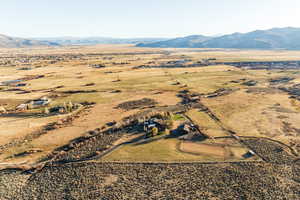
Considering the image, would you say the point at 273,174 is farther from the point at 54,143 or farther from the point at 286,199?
the point at 54,143

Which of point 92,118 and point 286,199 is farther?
point 92,118

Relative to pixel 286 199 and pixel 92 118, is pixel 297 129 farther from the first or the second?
pixel 92 118

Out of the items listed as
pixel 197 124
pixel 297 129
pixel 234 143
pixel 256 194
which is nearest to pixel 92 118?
pixel 197 124

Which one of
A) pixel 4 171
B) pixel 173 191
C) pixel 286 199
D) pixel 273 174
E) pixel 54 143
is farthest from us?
pixel 54 143

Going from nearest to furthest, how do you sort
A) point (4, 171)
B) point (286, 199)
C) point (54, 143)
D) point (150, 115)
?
point (286, 199)
point (4, 171)
point (54, 143)
point (150, 115)

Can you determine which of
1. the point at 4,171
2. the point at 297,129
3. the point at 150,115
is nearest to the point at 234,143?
the point at 297,129

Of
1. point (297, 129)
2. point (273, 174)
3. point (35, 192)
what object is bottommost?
point (35, 192)

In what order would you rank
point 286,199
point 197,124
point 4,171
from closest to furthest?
point 286,199, point 4,171, point 197,124

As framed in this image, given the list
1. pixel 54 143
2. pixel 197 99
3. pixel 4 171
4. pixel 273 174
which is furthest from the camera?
pixel 197 99

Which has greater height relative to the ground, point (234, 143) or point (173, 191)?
point (234, 143)
